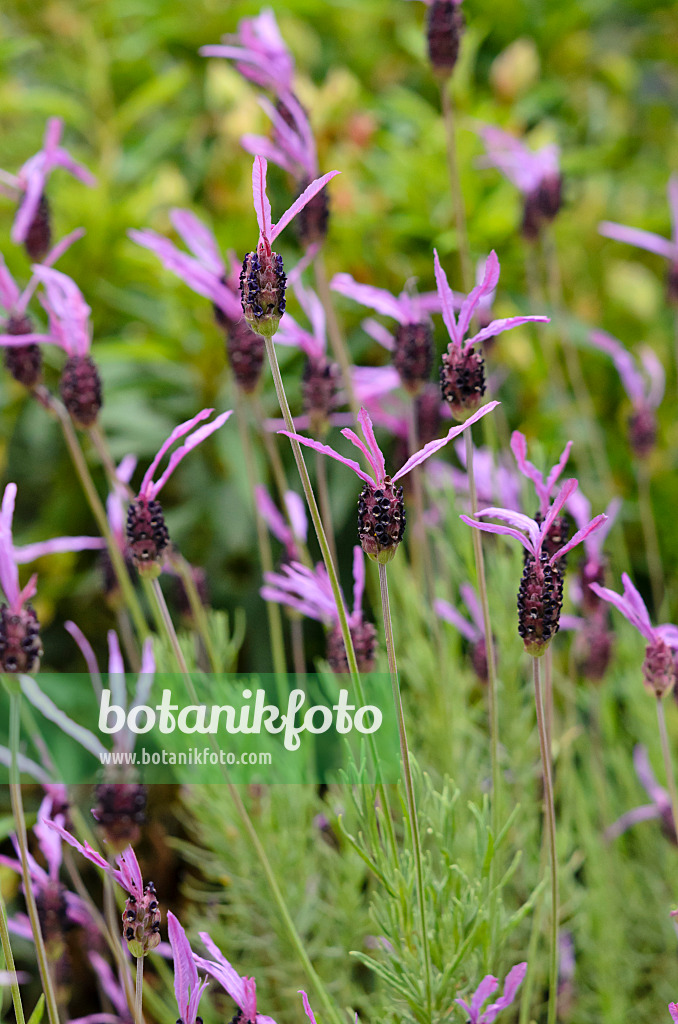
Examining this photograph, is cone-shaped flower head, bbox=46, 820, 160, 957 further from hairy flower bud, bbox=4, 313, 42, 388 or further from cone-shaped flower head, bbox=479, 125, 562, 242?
cone-shaped flower head, bbox=479, 125, 562, 242

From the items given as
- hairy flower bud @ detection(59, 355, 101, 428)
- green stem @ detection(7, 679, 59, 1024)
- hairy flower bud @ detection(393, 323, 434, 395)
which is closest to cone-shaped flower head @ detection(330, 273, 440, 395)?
hairy flower bud @ detection(393, 323, 434, 395)

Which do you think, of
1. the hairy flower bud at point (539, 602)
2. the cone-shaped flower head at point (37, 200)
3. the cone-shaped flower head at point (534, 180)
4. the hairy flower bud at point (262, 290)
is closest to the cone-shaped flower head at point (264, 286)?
the hairy flower bud at point (262, 290)

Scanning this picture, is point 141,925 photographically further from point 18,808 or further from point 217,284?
point 217,284

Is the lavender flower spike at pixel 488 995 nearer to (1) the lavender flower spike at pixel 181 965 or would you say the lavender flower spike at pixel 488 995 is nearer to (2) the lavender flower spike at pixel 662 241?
(1) the lavender flower spike at pixel 181 965

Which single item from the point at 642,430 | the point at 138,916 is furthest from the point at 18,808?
the point at 642,430

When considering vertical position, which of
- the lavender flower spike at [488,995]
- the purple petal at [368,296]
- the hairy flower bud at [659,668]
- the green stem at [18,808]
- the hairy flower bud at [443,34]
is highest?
the hairy flower bud at [443,34]

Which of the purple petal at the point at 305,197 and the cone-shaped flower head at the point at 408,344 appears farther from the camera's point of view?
the cone-shaped flower head at the point at 408,344

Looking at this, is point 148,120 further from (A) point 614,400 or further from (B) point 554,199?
(B) point 554,199
